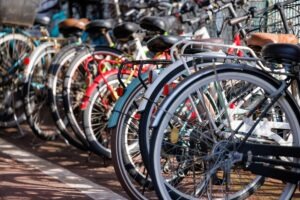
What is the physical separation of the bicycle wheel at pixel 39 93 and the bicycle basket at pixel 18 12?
1.57 feet

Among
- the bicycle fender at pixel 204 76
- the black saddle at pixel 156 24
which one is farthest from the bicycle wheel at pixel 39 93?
the bicycle fender at pixel 204 76

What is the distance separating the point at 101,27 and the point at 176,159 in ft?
9.09

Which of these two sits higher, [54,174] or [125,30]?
[125,30]

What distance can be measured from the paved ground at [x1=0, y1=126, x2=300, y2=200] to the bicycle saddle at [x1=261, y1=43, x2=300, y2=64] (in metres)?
1.28

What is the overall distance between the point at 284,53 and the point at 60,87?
337 cm

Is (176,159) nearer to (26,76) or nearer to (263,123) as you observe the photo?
(263,123)

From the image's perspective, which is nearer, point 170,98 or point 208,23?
point 170,98

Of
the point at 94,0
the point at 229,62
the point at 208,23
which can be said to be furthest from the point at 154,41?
the point at 94,0

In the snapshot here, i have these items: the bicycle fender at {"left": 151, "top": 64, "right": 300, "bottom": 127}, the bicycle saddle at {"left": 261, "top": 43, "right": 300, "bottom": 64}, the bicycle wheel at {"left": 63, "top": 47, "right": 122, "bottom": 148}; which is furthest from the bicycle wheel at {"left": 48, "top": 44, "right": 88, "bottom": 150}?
the bicycle saddle at {"left": 261, "top": 43, "right": 300, "bottom": 64}

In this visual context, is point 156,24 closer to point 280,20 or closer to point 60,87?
point 280,20

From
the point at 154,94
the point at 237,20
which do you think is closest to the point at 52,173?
the point at 154,94

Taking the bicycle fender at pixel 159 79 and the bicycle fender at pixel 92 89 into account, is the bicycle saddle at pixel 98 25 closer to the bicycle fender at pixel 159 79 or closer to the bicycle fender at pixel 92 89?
the bicycle fender at pixel 92 89

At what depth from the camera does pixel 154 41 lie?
421 cm

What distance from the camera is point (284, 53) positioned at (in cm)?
318
